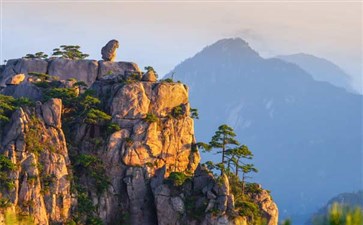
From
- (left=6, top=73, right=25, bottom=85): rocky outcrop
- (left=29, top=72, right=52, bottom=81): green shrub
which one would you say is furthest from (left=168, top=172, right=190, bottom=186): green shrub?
(left=6, top=73, right=25, bottom=85): rocky outcrop

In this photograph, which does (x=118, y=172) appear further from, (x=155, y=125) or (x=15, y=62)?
(x=15, y=62)

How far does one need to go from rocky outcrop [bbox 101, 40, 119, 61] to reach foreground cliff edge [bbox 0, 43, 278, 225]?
959cm

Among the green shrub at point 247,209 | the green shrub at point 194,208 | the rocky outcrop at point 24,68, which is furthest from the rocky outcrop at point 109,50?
the green shrub at point 247,209

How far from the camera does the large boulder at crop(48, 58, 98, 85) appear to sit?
56.6 metres

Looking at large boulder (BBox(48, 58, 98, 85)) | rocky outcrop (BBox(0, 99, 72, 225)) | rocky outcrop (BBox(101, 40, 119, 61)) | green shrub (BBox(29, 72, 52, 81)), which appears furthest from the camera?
rocky outcrop (BBox(101, 40, 119, 61))

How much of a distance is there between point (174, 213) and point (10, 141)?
13.8 metres

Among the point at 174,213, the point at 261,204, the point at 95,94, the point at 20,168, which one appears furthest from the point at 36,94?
the point at 261,204

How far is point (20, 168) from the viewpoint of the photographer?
38844 mm

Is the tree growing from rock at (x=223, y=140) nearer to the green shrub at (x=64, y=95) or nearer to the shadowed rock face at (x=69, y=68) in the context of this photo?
the green shrub at (x=64, y=95)

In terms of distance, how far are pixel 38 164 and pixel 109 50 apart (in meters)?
22.0

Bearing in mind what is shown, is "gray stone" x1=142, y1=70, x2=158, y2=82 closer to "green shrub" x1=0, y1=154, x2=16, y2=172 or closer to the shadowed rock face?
the shadowed rock face

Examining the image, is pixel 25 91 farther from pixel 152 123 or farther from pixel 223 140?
pixel 223 140

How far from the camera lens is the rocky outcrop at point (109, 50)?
2313 inches

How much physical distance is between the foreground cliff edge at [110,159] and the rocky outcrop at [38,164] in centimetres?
7
